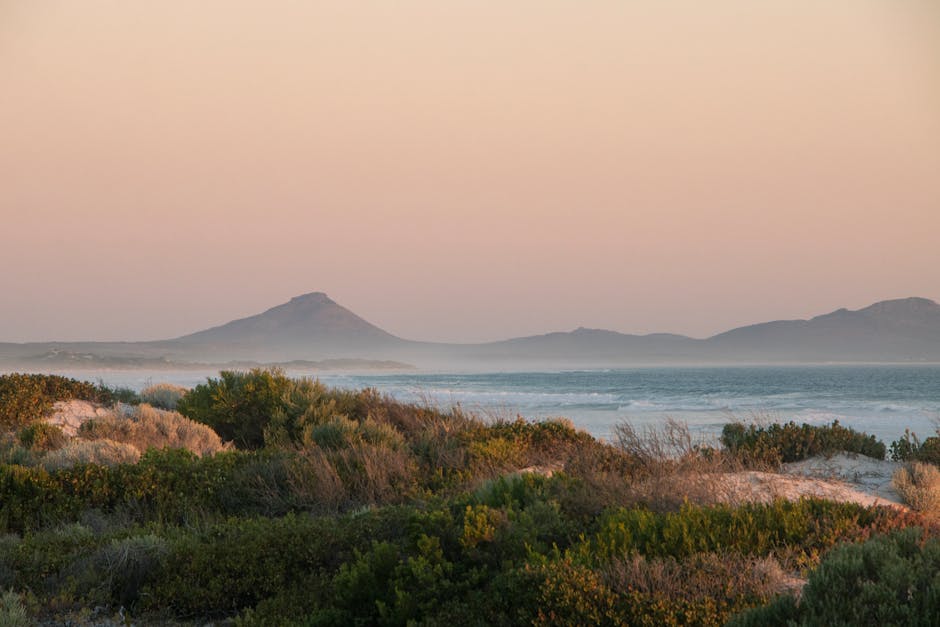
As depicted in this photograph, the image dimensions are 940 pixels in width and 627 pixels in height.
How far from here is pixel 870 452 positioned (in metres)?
11.5

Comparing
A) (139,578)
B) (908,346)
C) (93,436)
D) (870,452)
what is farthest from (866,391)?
(908,346)

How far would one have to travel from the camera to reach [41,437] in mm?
12320

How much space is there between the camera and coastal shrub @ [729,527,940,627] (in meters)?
3.68

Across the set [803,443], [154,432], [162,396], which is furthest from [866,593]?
[162,396]

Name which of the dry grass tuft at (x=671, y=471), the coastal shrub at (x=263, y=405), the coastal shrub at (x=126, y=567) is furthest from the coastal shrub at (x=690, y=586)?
the coastal shrub at (x=263, y=405)

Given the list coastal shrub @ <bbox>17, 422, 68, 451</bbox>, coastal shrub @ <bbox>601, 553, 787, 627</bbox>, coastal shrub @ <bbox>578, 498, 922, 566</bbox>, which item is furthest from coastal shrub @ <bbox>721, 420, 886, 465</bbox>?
coastal shrub @ <bbox>17, 422, 68, 451</bbox>

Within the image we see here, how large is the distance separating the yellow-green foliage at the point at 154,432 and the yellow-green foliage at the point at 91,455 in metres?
1.41

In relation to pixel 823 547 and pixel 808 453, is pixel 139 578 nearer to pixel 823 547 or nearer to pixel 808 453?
pixel 823 547

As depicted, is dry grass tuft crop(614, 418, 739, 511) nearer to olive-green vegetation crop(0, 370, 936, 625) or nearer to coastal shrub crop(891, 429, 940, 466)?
olive-green vegetation crop(0, 370, 936, 625)

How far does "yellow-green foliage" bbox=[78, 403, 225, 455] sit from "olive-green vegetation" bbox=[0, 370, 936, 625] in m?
2.47

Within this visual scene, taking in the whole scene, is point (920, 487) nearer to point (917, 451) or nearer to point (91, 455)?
point (917, 451)

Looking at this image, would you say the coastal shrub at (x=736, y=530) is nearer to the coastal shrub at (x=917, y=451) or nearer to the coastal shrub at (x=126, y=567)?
the coastal shrub at (x=126, y=567)

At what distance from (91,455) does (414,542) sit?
21.9 feet

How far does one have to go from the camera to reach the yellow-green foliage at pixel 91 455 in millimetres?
10141
